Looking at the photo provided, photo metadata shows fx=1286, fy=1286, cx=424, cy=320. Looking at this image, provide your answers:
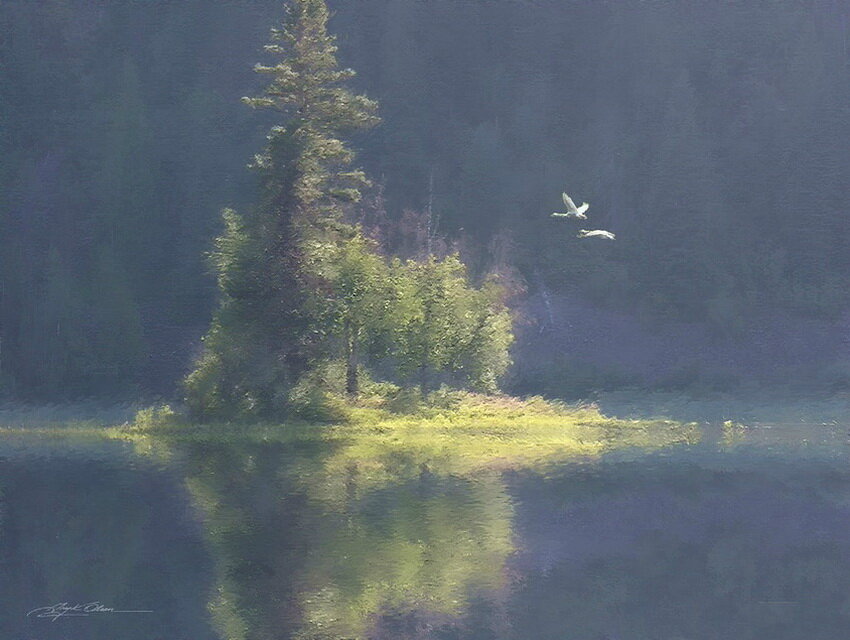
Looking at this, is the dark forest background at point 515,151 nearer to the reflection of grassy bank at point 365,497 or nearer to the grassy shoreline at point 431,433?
the grassy shoreline at point 431,433

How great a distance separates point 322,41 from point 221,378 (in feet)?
46.9

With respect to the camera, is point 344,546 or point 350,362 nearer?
point 344,546

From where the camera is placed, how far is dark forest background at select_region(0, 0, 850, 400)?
228 ft

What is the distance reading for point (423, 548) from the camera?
28.5 metres

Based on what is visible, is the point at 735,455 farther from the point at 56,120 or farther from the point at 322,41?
the point at 56,120

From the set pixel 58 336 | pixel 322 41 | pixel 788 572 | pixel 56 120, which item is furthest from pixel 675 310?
pixel 788 572

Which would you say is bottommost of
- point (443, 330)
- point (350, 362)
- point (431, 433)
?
point (431, 433)

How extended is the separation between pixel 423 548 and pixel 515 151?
53954mm

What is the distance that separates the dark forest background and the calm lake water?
2733 centimetres

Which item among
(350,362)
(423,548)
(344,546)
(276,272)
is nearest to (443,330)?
(350,362)

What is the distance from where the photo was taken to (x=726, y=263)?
73188mm
